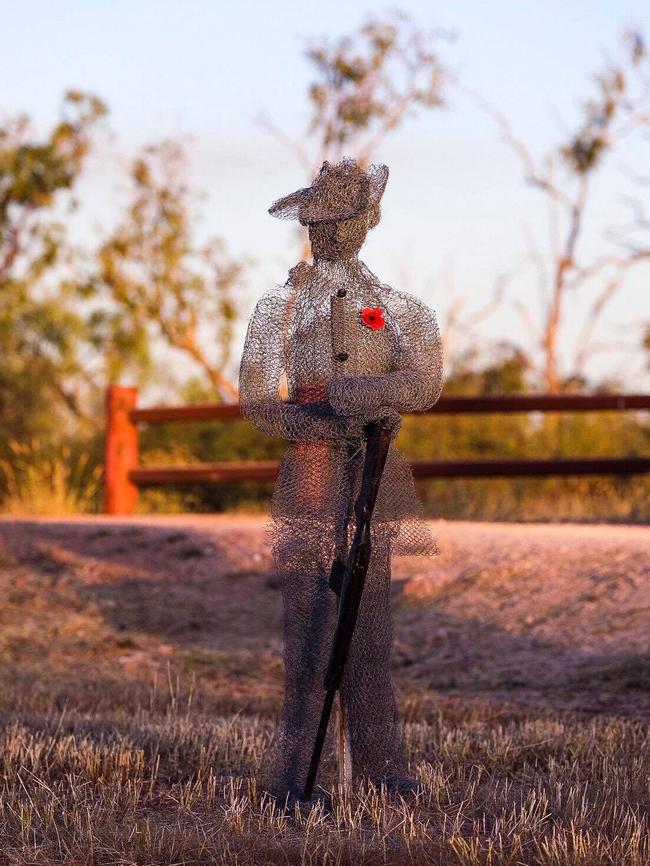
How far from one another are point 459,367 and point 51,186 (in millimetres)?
8074

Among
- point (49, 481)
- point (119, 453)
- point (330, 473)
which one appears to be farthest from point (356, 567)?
point (49, 481)

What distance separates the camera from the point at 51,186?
82.8 feet

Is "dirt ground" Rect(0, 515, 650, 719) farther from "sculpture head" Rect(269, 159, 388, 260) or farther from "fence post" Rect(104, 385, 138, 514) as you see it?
"sculpture head" Rect(269, 159, 388, 260)

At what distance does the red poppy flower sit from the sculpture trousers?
767 millimetres

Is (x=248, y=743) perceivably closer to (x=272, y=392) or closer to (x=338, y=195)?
(x=272, y=392)

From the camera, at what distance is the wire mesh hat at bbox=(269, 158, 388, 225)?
505 centimetres

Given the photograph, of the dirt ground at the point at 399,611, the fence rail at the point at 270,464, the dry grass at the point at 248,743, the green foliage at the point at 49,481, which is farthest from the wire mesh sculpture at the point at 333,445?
the green foliage at the point at 49,481

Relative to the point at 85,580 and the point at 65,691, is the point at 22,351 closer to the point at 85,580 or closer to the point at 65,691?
the point at 85,580

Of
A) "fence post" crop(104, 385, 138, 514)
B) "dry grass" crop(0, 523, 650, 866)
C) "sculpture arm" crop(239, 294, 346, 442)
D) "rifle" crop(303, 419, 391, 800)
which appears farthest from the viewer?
"fence post" crop(104, 385, 138, 514)

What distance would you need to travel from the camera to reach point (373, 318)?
16.3 ft

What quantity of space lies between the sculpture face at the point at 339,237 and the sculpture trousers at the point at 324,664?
1033 mm

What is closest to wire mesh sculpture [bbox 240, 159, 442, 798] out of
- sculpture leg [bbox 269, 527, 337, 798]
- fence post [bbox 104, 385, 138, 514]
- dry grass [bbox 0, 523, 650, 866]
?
sculpture leg [bbox 269, 527, 337, 798]

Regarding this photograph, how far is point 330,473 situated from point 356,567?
1.37ft

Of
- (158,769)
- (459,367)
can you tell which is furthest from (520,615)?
(459,367)
